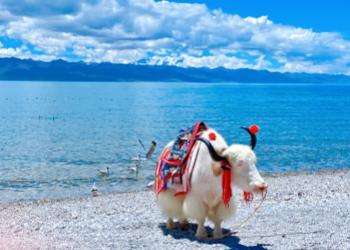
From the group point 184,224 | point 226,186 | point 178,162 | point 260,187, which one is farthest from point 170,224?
point 260,187

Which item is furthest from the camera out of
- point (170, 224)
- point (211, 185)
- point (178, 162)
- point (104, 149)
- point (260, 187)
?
point (104, 149)

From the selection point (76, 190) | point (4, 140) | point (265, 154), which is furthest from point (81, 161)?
point (4, 140)

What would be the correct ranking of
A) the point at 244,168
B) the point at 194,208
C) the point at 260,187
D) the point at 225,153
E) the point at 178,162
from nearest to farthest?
the point at 260,187
the point at 244,168
the point at 225,153
the point at 194,208
the point at 178,162

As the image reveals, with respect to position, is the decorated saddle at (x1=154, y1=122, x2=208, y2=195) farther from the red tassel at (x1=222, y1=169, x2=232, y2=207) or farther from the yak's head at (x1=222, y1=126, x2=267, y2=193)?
the yak's head at (x1=222, y1=126, x2=267, y2=193)

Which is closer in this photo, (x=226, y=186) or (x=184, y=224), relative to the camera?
(x=226, y=186)

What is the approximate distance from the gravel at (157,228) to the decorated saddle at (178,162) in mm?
A: 884

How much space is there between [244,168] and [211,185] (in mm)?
659

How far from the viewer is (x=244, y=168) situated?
7336 mm

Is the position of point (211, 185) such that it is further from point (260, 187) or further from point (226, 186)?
point (260, 187)

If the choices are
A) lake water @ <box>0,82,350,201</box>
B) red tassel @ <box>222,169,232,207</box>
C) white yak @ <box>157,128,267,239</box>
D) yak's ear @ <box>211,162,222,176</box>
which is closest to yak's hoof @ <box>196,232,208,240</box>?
white yak @ <box>157,128,267,239</box>

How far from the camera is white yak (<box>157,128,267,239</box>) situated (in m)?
7.34

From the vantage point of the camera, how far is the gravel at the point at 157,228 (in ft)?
26.7

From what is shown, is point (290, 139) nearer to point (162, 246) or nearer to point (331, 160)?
point (331, 160)

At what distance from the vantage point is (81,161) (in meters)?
27.9
